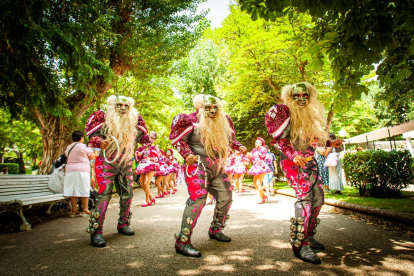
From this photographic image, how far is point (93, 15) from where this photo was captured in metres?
7.13

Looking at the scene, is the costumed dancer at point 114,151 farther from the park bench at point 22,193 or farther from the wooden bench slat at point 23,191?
the wooden bench slat at point 23,191

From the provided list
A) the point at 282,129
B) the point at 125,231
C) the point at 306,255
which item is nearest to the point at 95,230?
the point at 125,231

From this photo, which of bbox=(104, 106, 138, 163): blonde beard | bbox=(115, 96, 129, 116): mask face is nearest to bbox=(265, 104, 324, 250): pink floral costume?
bbox=(104, 106, 138, 163): blonde beard

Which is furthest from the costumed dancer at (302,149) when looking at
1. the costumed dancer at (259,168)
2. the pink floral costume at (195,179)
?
the costumed dancer at (259,168)

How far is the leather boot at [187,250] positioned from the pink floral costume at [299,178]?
1164mm

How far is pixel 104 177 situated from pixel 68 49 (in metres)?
2.87

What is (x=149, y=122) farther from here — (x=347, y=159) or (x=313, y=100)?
(x=313, y=100)

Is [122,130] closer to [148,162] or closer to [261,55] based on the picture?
[148,162]

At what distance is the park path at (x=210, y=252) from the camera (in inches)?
104

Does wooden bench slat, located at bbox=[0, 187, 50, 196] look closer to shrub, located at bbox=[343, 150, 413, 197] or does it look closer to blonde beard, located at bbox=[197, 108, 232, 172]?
blonde beard, located at bbox=[197, 108, 232, 172]

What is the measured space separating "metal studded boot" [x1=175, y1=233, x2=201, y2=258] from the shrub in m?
6.41

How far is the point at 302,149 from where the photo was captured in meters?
3.25

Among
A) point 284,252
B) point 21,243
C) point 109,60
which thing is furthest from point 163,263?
point 109,60

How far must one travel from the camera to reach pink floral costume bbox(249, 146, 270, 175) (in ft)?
26.1
